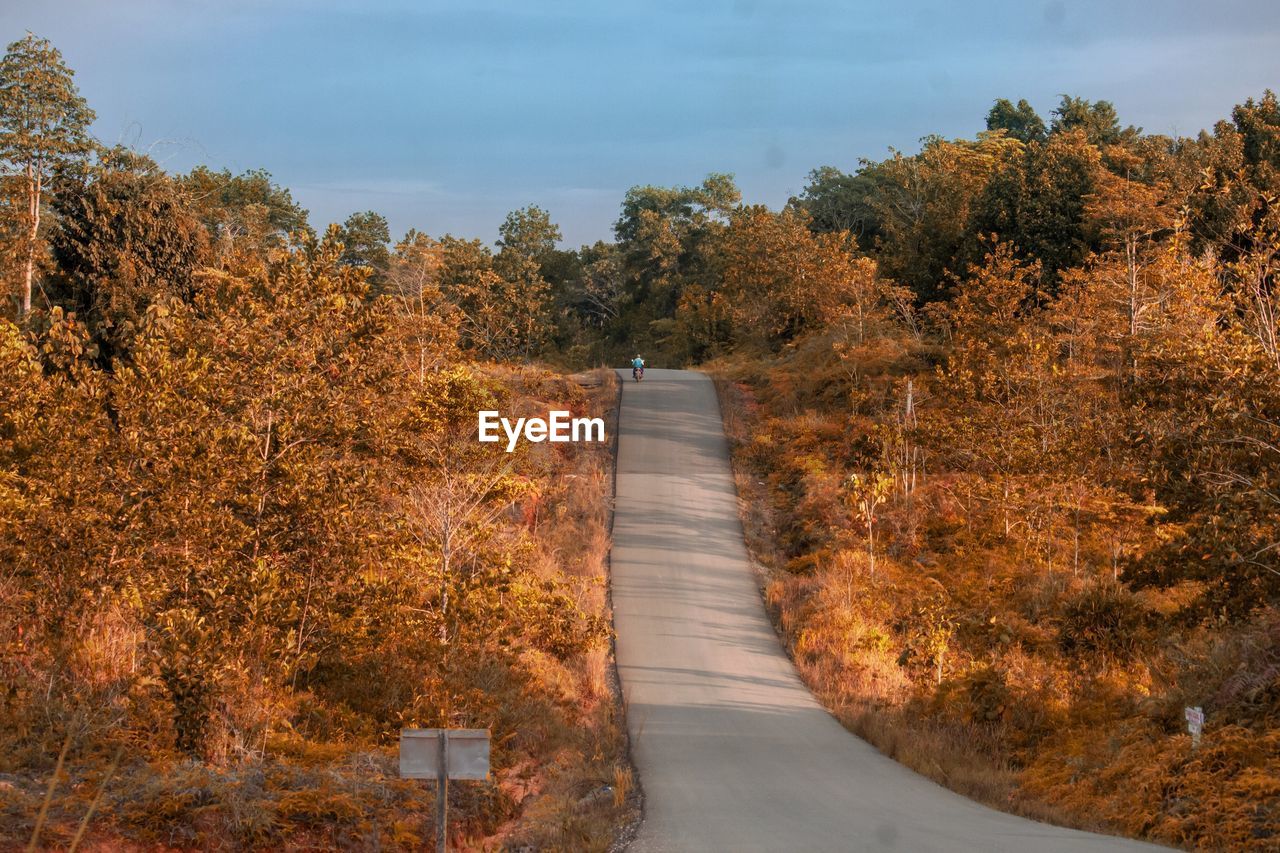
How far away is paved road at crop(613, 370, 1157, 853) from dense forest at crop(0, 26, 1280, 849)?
653 millimetres

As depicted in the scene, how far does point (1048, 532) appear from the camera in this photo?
942 inches

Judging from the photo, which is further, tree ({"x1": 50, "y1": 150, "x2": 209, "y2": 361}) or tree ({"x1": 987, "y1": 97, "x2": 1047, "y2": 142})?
tree ({"x1": 987, "y1": 97, "x2": 1047, "y2": 142})

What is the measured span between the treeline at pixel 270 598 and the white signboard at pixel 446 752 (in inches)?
126

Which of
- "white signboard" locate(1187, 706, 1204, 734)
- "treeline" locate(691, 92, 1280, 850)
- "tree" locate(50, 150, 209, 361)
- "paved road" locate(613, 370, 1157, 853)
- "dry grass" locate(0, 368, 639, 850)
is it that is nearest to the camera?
"dry grass" locate(0, 368, 639, 850)

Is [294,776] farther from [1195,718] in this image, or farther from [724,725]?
[1195,718]

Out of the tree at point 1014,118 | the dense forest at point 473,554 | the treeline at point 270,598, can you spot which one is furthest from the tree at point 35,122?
the tree at point 1014,118

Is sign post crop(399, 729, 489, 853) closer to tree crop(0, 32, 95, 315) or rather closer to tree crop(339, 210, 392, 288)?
tree crop(0, 32, 95, 315)

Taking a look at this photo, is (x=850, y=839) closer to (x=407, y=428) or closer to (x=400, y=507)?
(x=407, y=428)

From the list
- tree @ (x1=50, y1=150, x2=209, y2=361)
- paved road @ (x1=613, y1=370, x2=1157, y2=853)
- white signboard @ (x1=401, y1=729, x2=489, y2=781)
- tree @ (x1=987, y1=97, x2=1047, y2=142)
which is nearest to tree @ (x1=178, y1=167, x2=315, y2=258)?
tree @ (x1=50, y1=150, x2=209, y2=361)

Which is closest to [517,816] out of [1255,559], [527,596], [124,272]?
[527,596]

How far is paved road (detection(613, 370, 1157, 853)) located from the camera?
33.9ft

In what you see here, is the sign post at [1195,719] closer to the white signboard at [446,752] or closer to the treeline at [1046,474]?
the treeline at [1046,474]

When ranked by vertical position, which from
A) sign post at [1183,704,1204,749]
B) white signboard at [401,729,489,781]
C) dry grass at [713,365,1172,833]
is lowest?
dry grass at [713,365,1172,833]

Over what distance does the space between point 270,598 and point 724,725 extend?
7.18 meters
